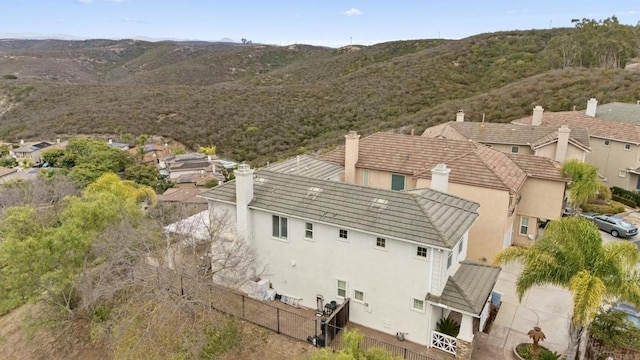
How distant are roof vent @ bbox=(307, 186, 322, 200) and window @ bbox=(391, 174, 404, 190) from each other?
7.66m

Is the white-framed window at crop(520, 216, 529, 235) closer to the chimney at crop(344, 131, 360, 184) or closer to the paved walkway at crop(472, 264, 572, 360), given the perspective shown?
the paved walkway at crop(472, 264, 572, 360)

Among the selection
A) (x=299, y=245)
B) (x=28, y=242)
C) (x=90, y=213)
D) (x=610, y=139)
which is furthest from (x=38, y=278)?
(x=610, y=139)

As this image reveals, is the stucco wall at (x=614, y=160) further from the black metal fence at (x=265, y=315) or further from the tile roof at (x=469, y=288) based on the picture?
the black metal fence at (x=265, y=315)

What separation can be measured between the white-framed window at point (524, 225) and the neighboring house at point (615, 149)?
1304 cm

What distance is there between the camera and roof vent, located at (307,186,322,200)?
18531 millimetres

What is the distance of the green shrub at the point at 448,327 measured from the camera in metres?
15.8

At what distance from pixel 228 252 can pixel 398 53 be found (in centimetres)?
11361

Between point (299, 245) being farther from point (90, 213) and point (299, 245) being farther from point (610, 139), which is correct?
point (610, 139)

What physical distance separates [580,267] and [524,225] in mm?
12685

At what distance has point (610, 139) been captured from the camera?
113 ft

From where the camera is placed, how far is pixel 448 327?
15.9 meters

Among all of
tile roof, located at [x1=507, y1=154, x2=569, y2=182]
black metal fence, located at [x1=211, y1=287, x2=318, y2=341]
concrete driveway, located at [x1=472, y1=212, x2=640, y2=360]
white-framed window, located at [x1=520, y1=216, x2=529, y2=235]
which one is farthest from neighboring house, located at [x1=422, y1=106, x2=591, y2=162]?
black metal fence, located at [x1=211, y1=287, x2=318, y2=341]

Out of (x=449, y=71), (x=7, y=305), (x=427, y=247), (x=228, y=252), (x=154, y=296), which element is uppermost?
(x=449, y=71)

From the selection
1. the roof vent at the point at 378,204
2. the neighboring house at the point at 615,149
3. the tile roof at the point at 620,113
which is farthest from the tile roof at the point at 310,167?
the tile roof at the point at 620,113
